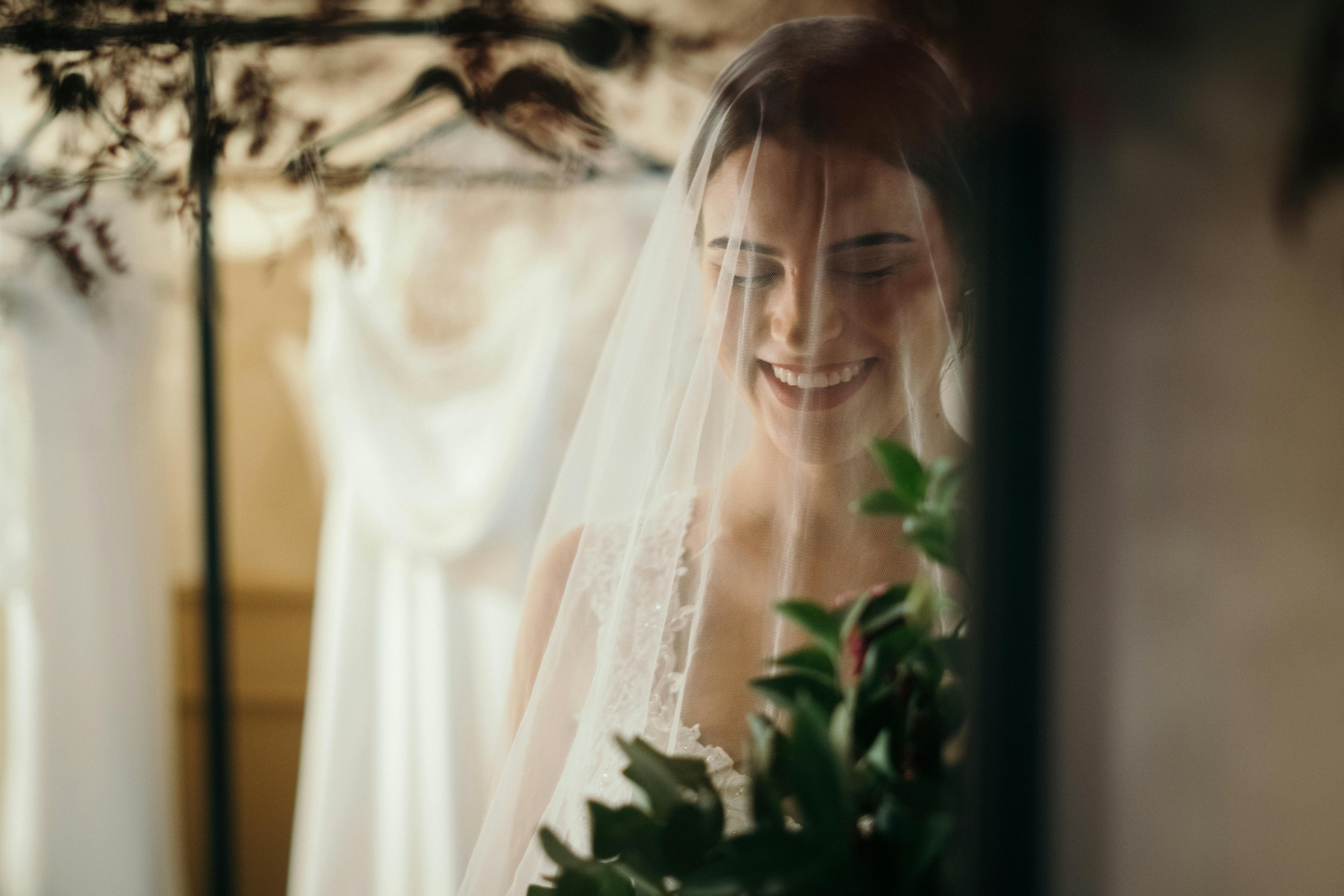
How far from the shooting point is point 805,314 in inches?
20.3

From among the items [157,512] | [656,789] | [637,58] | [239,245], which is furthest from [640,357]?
[239,245]

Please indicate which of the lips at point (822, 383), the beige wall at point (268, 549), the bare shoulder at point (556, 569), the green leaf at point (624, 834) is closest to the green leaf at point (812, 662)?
the green leaf at point (624, 834)

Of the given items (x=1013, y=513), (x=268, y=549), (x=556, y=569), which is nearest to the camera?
(x=1013, y=513)

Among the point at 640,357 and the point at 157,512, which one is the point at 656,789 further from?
the point at 157,512

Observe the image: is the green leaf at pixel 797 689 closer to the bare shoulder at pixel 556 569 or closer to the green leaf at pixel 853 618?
the green leaf at pixel 853 618

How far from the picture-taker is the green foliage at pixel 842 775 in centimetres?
33

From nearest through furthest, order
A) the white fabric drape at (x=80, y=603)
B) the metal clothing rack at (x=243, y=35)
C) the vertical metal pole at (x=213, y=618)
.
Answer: the metal clothing rack at (x=243, y=35)
the vertical metal pole at (x=213, y=618)
the white fabric drape at (x=80, y=603)

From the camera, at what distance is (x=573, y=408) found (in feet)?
4.48

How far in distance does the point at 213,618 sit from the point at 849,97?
740mm

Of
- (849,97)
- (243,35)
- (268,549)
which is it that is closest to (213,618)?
(243,35)

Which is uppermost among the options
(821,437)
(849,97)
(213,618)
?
(849,97)

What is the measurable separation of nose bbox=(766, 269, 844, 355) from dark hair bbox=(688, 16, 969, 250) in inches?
3.4

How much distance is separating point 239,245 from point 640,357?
58.9 inches

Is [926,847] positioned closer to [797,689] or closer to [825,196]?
[797,689]
